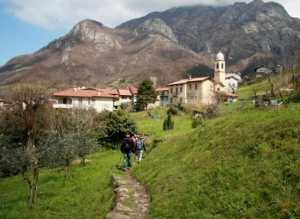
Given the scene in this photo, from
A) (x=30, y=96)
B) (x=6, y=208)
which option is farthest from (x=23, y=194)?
(x=30, y=96)

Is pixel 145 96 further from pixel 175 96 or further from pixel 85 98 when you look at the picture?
pixel 85 98

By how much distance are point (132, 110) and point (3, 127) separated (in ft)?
107

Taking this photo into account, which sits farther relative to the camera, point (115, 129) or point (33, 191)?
point (115, 129)

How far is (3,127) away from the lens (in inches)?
1921

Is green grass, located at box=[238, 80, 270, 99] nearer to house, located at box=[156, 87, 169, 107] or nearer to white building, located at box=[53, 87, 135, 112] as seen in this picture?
house, located at box=[156, 87, 169, 107]

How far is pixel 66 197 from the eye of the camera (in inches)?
784

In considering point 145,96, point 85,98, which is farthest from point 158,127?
point 85,98

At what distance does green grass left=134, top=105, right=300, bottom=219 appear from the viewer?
11359 millimetres

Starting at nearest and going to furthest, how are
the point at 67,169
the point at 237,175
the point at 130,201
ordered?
the point at 237,175
the point at 130,201
the point at 67,169

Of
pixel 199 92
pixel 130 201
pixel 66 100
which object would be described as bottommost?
pixel 130 201

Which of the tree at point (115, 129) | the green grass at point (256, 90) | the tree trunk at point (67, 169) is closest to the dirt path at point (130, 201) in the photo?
the tree trunk at point (67, 169)

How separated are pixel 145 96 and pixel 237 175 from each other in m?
63.1

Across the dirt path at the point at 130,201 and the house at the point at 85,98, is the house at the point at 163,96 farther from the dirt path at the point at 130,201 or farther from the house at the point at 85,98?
the dirt path at the point at 130,201

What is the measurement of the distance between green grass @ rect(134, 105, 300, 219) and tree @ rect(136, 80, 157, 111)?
56388mm
